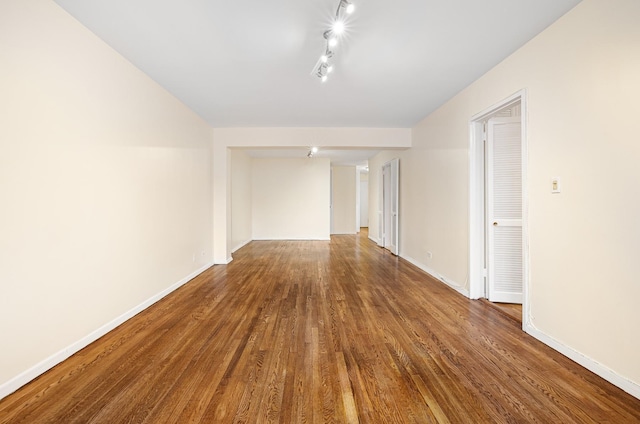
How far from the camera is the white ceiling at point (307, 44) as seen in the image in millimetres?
2160

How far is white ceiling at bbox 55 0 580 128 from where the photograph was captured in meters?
2.16

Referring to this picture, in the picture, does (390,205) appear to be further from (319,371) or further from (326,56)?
(319,371)

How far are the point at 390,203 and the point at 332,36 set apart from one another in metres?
5.21

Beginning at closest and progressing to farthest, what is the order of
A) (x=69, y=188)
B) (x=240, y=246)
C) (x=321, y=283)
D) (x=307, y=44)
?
(x=69, y=188), (x=307, y=44), (x=321, y=283), (x=240, y=246)

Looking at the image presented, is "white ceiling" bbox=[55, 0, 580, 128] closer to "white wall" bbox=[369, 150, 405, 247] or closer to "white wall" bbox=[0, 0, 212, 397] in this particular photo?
"white wall" bbox=[0, 0, 212, 397]

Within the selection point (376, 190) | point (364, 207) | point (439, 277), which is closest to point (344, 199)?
point (376, 190)

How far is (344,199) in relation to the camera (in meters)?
11.0

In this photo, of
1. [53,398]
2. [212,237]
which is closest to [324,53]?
[53,398]

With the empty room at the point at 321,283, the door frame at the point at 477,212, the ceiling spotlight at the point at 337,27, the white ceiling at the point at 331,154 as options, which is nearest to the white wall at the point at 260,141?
the empty room at the point at 321,283

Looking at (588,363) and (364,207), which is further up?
(364,207)

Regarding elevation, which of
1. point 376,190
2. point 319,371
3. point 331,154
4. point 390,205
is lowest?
point 319,371

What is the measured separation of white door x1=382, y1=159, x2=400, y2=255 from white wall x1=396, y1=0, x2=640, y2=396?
3.54 m

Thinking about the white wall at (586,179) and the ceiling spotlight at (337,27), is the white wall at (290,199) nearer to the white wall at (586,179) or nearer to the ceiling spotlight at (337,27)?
the white wall at (586,179)

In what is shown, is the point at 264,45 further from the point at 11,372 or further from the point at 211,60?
the point at 11,372
